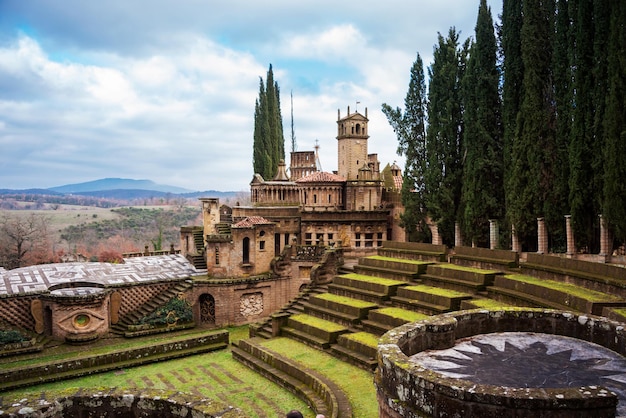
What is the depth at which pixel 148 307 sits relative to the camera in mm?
28094

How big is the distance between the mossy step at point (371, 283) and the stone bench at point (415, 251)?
2.42 m

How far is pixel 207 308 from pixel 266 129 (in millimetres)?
24554

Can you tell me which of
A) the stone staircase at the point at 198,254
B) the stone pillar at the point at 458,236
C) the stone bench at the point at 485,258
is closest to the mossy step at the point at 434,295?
the stone bench at the point at 485,258

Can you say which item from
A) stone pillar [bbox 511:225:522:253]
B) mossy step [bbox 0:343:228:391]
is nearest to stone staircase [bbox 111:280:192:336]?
mossy step [bbox 0:343:228:391]

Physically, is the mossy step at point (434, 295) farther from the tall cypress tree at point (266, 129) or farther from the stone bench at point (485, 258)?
the tall cypress tree at point (266, 129)

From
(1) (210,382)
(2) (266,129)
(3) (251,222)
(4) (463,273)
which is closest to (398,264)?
(4) (463,273)

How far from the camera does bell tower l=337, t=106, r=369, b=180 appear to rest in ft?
121

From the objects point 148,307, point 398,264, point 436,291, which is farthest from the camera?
point 148,307

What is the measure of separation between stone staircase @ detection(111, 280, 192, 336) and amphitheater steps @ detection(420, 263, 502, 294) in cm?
1378

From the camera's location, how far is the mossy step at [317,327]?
2030 centimetres

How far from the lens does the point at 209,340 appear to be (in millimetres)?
23359

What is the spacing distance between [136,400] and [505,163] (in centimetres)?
2028

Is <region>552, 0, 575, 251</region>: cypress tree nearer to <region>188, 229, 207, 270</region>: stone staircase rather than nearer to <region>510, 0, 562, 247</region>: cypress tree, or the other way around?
<region>510, 0, 562, 247</region>: cypress tree

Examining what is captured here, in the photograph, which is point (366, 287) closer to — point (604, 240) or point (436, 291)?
point (436, 291)
